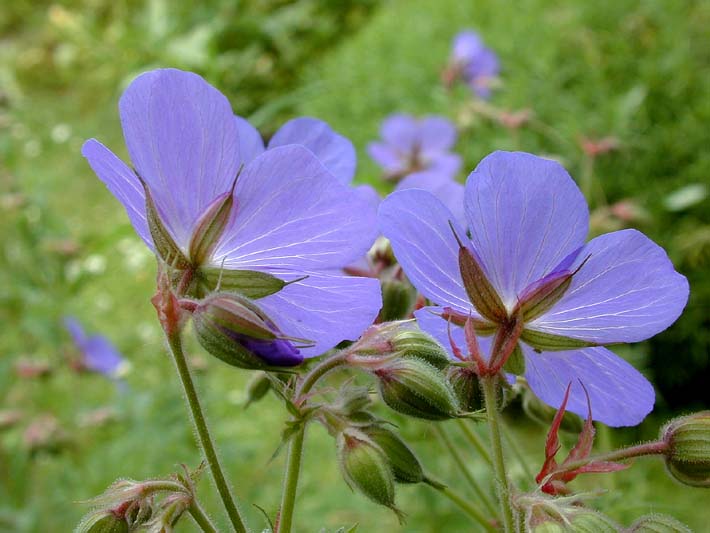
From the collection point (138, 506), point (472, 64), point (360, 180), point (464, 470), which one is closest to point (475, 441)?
point (464, 470)

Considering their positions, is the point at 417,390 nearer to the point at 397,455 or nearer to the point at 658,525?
the point at 397,455

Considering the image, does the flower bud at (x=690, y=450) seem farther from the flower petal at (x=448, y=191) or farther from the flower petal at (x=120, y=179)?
the flower petal at (x=120, y=179)

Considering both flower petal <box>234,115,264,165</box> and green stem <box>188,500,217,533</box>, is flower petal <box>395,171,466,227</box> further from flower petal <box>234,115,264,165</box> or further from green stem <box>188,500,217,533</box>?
green stem <box>188,500,217,533</box>

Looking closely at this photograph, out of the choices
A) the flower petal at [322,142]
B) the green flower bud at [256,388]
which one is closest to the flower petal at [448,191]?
the flower petal at [322,142]

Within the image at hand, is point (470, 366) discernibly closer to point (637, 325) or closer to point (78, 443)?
point (637, 325)

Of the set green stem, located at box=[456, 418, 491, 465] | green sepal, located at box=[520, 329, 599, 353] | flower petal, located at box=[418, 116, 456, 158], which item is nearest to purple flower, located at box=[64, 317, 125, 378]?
flower petal, located at box=[418, 116, 456, 158]

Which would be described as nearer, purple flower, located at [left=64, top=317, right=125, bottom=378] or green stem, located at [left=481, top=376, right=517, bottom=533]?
green stem, located at [left=481, top=376, right=517, bottom=533]

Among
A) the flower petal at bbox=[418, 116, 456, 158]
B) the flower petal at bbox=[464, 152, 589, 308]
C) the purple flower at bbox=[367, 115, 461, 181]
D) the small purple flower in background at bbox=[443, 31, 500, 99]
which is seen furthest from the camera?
the small purple flower in background at bbox=[443, 31, 500, 99]

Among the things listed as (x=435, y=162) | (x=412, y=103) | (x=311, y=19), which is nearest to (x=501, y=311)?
(x=435, y=162)
